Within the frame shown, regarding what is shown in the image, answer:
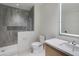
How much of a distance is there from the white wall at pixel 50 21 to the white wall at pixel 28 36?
0.10m

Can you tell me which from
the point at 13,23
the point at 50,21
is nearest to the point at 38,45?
the point at 50,21

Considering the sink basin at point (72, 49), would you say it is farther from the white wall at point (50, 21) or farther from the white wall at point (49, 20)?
the white wall at point (49, 20)

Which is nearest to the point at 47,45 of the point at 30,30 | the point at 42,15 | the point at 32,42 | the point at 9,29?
the point at 32,42

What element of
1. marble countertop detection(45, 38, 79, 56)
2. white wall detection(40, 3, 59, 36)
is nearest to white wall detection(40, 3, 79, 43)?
white wall detection(40, 3, 59, 36)

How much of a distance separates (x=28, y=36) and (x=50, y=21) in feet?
2.04

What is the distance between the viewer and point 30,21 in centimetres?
211

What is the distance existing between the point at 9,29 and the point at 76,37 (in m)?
1.60

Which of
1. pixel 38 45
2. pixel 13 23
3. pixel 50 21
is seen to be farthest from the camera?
pixel 13 23

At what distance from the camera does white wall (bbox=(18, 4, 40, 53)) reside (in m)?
2.00

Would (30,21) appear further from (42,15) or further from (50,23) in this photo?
(50,23)

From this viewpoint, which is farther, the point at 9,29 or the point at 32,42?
the point at 9,29

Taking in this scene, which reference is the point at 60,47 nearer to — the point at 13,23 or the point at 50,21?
the point at 50,21

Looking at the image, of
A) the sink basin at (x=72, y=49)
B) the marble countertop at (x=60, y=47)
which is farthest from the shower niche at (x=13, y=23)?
the sink basin at (x=72, y=49)

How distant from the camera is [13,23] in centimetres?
221
